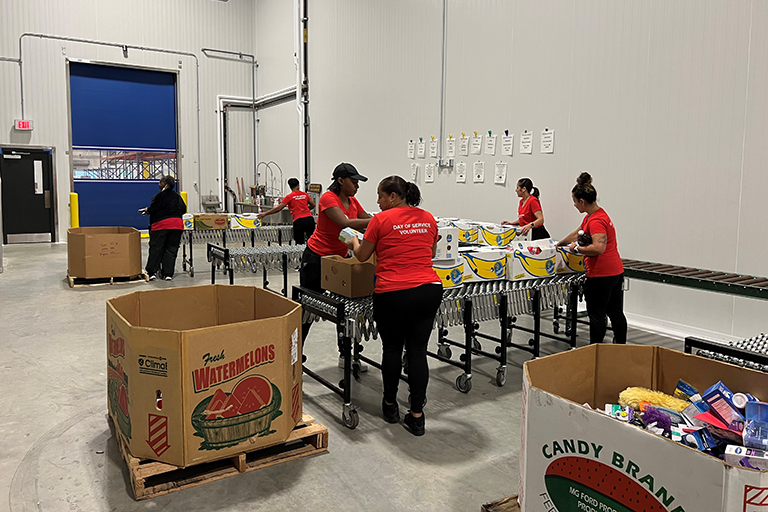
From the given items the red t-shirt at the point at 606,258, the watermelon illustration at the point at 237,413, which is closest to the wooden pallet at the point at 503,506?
the watermelon illustration at the point at 237,413

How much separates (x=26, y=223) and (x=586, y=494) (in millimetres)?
13509

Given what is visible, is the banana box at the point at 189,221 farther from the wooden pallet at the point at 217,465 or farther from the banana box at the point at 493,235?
the wooden pallet at the point at 217,465

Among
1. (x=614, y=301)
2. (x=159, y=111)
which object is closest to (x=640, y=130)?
(x=614, y=301)

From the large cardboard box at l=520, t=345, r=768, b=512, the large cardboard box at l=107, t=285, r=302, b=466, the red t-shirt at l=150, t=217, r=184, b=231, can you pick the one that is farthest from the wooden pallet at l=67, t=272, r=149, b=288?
the large cardboard box at l=520, t=345, r=768, b=512

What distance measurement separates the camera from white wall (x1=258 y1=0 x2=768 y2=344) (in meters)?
5.08

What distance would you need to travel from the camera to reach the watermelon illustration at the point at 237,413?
254 centimetres

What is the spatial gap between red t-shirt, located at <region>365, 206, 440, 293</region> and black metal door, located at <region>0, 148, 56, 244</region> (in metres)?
11.7

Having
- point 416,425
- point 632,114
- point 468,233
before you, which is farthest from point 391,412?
point 632,114

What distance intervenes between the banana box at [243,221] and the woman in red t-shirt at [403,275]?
18.5 ft

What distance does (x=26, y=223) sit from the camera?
12234 mm

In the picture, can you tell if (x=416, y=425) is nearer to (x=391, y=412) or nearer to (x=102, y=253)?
(x=391, y=412)

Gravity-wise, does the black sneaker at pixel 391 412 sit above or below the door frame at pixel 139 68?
below

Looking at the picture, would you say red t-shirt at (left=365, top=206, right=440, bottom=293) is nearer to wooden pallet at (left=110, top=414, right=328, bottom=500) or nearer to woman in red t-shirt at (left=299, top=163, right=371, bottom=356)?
woman in red t-shirt at (left=299, top=163, right=371, bottom=356)

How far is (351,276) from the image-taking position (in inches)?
140
